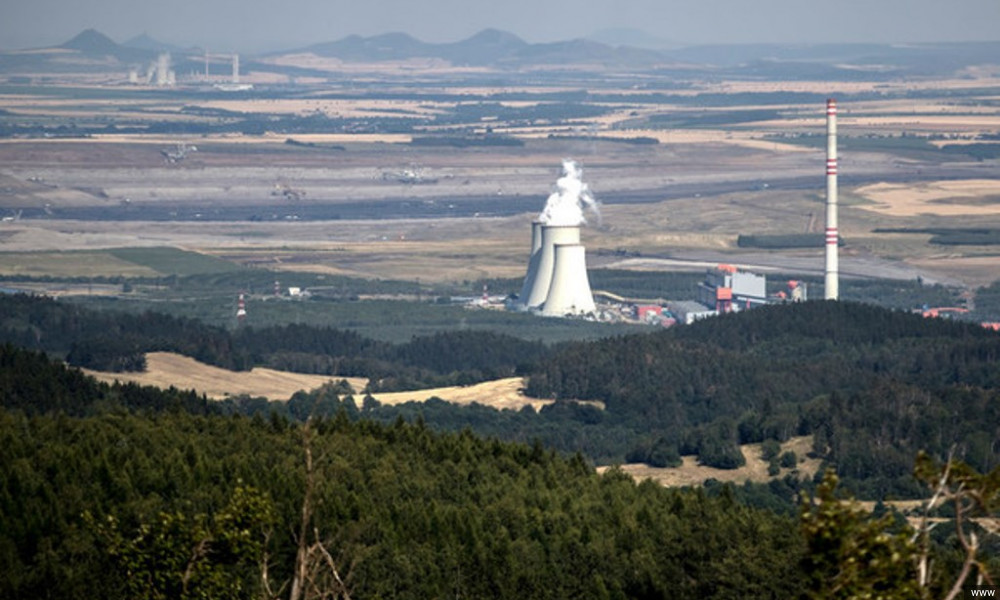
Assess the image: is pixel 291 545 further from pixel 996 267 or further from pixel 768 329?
pixel 996 267

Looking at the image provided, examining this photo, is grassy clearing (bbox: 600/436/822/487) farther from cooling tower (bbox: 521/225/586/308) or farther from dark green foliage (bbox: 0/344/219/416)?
cooling tower (bbox: 521/225/586/308)

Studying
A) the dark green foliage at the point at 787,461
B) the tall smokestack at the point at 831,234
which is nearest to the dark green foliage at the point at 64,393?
the dark green foliage at the point at 787,461

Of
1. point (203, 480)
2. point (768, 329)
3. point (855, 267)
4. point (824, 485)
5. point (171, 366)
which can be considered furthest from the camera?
point (855, 267)

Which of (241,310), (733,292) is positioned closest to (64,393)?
(241,310)

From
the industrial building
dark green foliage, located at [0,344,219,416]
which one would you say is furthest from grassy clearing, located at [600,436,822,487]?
the industrial building

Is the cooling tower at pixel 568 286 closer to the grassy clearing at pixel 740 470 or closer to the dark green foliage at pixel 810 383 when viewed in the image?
the dark green foliage at pixel 810 383

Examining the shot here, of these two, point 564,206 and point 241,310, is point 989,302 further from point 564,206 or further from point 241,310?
point 241,310

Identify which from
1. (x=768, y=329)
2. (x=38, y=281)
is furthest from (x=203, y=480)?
(x=38, y=281)
